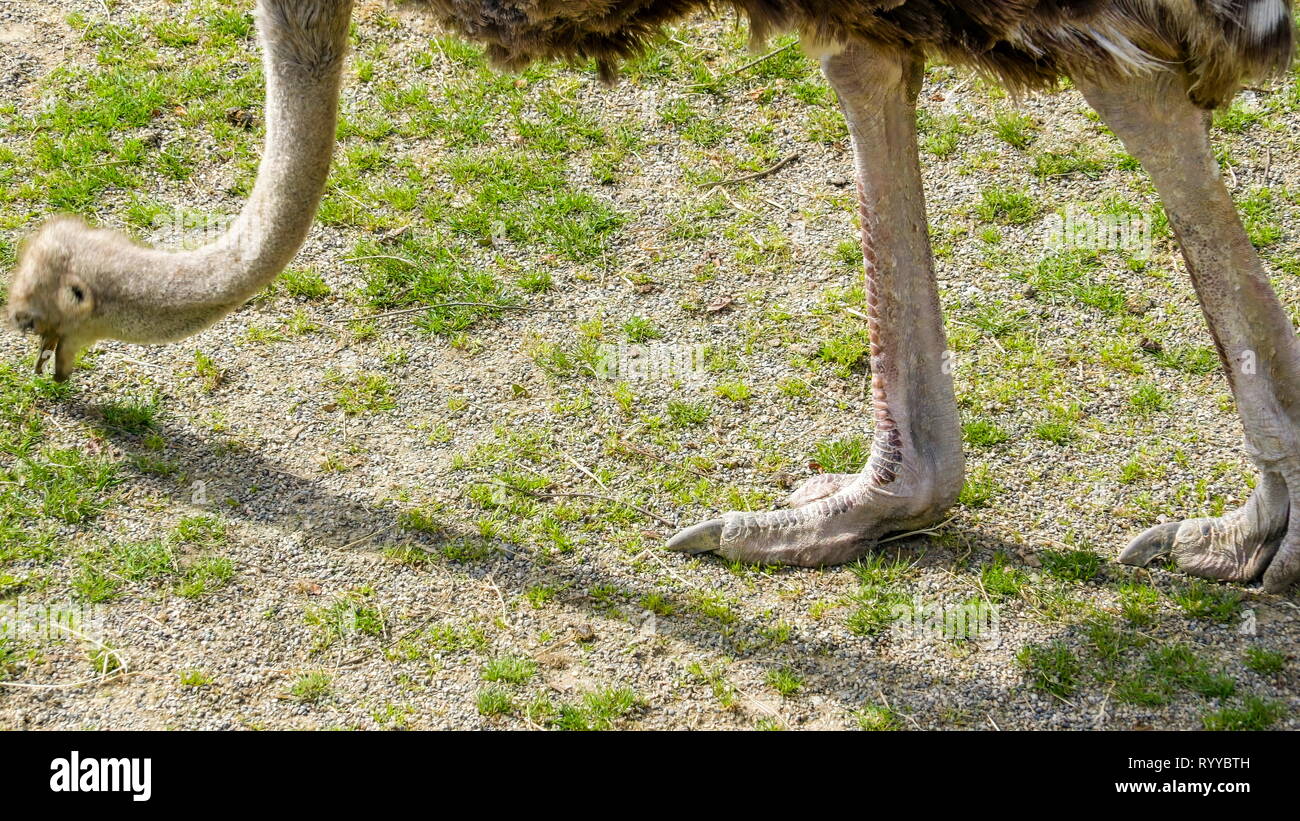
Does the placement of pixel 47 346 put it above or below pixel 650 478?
above

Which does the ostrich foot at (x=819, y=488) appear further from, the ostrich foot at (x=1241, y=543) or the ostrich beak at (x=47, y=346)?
the ostrich beak at (x=47, y=346)

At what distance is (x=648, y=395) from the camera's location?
500cm

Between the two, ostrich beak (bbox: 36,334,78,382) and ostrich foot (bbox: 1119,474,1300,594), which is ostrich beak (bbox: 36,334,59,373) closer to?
ostrich beak (bbox: 36,334,78,382)

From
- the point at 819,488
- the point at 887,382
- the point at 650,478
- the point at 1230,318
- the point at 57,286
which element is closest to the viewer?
the point at 1230,318

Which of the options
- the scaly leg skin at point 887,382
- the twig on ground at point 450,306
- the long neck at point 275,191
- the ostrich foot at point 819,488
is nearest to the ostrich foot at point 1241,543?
the scaly leg skin at point 887,382

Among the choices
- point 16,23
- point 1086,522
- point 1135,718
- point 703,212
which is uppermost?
point 16,23

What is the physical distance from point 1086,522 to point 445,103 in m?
3.47

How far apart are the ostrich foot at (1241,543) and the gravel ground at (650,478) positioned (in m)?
0.07

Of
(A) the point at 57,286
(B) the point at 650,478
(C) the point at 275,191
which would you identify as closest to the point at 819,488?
(B) the point at 650,478

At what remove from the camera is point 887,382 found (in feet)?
13.6

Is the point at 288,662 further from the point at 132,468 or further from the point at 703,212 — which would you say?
the point at 703,212

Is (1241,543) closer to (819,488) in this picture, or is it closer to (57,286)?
(819,488)

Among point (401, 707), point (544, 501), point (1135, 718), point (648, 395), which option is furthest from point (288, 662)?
point (1135, 718)

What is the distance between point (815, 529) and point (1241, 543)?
123 cm
